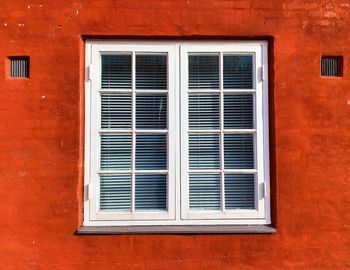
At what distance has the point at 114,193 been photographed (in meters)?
4.65

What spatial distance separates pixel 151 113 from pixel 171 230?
1087mm

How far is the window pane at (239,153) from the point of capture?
4707 mm

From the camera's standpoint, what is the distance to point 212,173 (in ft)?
15.4

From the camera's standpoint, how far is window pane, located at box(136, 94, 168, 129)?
15.4ft

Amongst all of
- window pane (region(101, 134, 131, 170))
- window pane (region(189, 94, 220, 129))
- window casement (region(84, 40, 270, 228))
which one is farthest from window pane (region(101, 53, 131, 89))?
window pane (region(189, 94, 220, 129))
